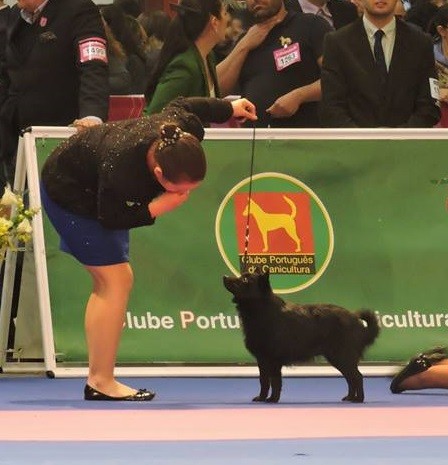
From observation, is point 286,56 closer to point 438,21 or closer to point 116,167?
point 438,21

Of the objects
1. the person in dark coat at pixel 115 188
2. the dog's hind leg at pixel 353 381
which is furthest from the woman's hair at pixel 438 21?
the dog's hind leg at pixel 353 381

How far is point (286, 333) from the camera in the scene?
250 inches

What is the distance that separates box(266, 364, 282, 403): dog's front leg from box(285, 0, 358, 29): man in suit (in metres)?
3.66

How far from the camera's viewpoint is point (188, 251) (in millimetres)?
7504

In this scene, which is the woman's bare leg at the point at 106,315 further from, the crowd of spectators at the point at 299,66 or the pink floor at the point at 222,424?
the crowd of spectators at the point at 299,66

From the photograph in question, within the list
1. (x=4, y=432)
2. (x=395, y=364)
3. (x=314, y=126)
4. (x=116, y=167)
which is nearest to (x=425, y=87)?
(x=314, y=126)

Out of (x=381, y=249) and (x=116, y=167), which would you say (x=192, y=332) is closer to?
(x=381, y=249)

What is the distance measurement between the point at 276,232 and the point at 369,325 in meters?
1.08

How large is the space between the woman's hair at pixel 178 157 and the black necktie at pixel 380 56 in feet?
7.71

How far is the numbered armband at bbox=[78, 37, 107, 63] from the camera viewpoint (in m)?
7.55

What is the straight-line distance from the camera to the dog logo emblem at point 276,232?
293 inches

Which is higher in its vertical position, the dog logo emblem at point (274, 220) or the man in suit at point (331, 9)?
the man in suit at point (331, 9)

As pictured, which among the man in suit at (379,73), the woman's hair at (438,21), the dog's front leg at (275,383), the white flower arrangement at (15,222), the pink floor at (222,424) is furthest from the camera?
the woman's hair at (438,21)

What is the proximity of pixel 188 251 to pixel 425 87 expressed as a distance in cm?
157
